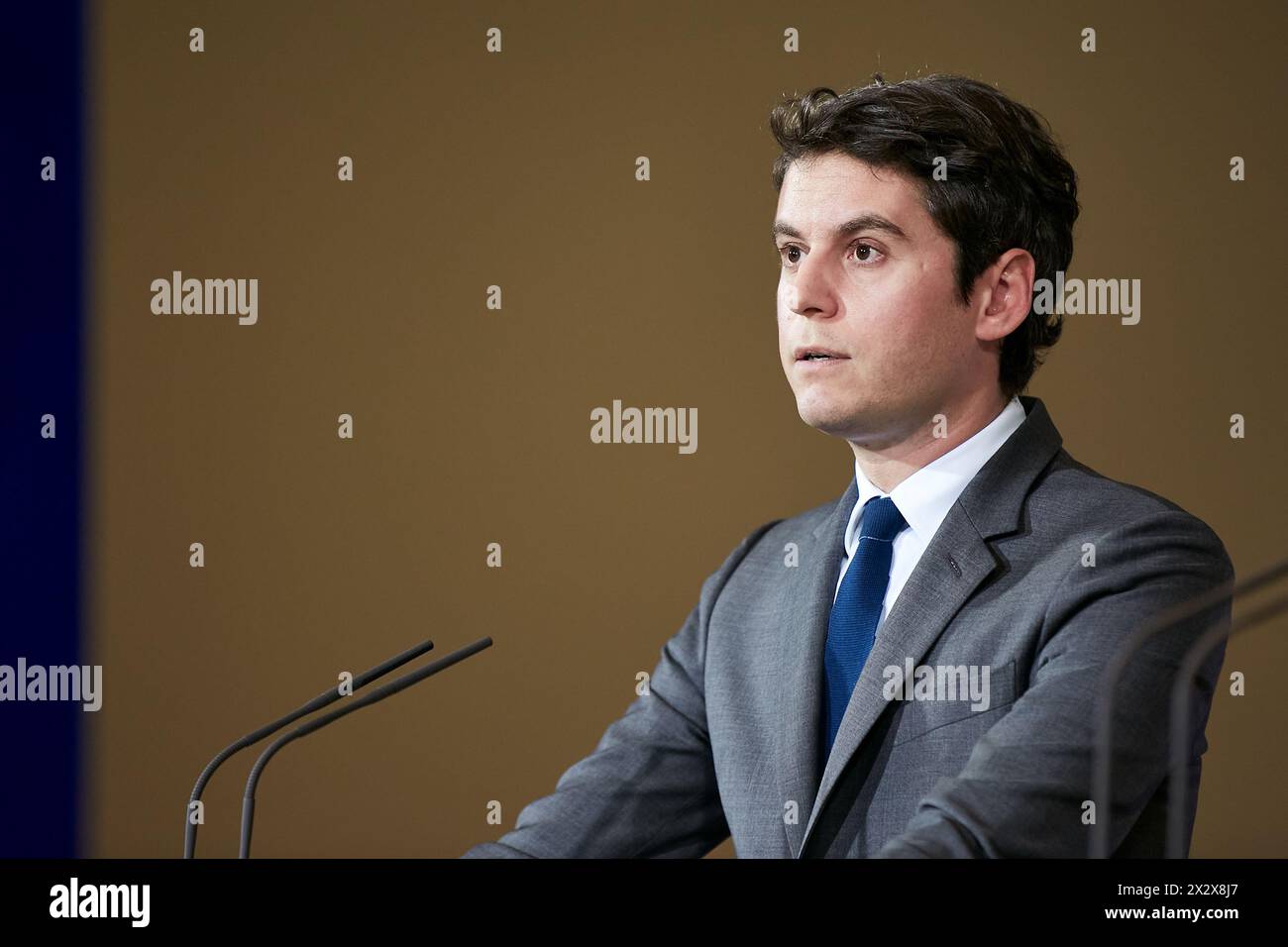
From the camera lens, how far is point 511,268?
362 centimetres

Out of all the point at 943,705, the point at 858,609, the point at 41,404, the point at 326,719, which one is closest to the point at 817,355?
the point at 858,609

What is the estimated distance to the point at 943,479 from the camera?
1916mm

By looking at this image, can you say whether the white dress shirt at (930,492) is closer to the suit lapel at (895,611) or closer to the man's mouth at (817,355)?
the suit lapel at (895,611)

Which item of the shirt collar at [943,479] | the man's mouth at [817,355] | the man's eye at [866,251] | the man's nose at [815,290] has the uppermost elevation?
the man's eye at [866,251]

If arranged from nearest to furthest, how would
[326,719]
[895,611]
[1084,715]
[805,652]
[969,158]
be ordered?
[1084,715] < [326,719] < [895,611] < [805,652] < [969,158]

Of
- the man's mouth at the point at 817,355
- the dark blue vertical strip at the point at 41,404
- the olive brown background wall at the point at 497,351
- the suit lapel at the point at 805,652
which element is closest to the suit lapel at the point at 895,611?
the suit lapel at the point at 805,652

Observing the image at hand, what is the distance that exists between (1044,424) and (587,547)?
173 centimetres

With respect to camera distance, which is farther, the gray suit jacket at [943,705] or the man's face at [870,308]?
the man's face at [870,308]

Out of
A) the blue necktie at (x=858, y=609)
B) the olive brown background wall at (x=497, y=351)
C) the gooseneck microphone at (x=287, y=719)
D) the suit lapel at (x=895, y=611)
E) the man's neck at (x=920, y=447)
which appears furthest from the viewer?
the olive brown background wall at (x=497, y=351)

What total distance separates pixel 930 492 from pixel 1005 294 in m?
0.32

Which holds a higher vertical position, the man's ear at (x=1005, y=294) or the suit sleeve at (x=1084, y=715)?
the man's ear at (x=1005, y=294)

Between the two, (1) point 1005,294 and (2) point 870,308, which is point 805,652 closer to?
(2) point 870,308

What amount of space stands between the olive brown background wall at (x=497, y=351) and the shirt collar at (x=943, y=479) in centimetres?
164

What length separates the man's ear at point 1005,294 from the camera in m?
2.02
